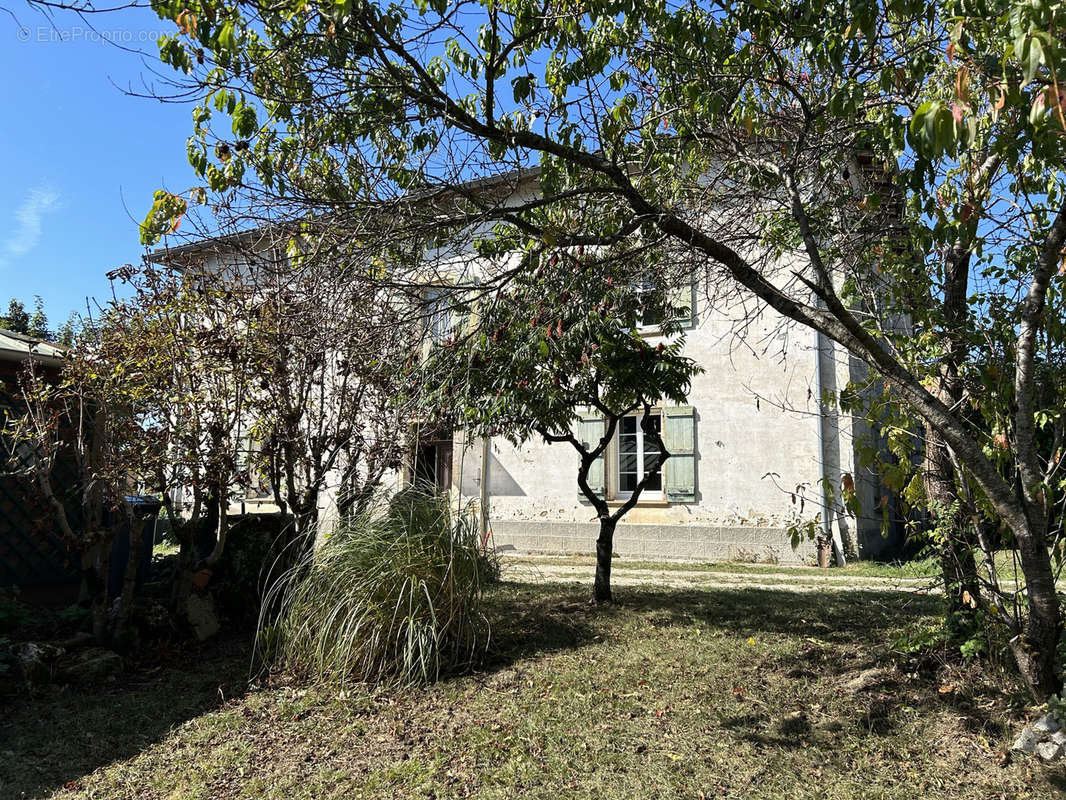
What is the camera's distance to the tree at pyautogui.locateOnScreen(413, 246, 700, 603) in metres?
5.36

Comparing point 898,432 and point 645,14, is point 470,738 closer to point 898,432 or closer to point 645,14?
point 898,432

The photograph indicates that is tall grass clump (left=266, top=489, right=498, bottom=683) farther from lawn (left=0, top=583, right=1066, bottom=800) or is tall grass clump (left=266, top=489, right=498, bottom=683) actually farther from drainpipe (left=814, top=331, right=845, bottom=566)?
drainpipe (left=814, top=331, right=845, bottom=566)

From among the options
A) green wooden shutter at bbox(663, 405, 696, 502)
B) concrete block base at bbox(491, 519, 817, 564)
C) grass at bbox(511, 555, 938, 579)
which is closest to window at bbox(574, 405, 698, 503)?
green wooden shutter at bbox(663, 405, 696, 502)

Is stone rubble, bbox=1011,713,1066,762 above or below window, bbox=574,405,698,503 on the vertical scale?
below

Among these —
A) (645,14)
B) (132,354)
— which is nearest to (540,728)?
(132,354)

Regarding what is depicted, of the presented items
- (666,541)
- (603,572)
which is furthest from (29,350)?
(666,541)

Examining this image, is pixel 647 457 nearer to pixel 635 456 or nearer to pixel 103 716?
pixel 635 456

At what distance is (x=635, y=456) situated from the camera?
13039 mm

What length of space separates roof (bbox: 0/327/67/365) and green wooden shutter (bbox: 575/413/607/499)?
26.1 feet

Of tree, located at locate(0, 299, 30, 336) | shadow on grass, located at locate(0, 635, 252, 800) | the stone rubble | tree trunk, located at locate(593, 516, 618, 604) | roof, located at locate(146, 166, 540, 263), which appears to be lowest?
shadow on grass, located at locate(0, 635, 252, 800)

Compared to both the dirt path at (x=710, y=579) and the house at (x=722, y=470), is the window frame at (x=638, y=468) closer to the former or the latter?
the house at (x=722, y=470)

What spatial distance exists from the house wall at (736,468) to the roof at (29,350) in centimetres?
771

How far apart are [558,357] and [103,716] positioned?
3.86 metres

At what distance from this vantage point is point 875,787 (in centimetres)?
338
